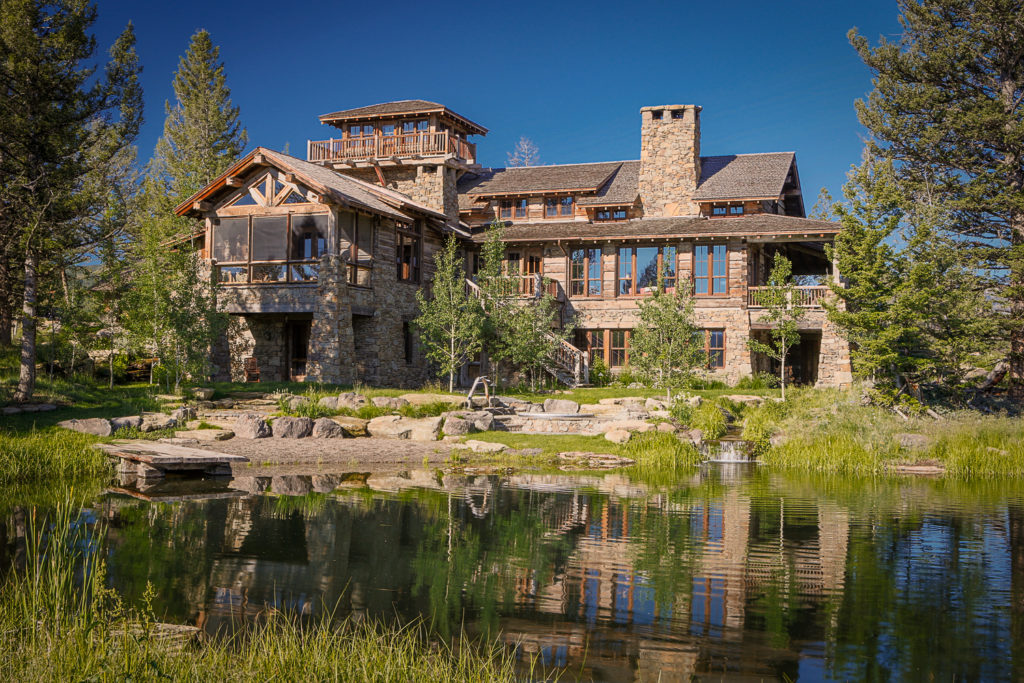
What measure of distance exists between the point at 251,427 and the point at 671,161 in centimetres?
2315

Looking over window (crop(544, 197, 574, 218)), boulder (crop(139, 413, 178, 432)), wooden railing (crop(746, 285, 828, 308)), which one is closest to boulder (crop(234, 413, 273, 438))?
boulder (crop(139, 413, 178, 432))

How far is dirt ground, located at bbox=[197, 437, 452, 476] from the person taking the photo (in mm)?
17441

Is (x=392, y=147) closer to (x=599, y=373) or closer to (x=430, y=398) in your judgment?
(x=599, y=373)

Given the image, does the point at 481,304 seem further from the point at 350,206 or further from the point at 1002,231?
the point at 1002,231

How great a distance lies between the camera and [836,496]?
1484 cm

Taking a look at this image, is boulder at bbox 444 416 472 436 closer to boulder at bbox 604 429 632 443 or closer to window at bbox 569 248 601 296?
boulder at bbox 604 429 632 443

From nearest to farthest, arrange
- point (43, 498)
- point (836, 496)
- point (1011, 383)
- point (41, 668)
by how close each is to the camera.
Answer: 1. point (41, 668)
2. point (43, 498)
3. point (836, 496)
4. point (1011, 383)

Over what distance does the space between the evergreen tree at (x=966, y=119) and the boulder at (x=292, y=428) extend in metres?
20.1

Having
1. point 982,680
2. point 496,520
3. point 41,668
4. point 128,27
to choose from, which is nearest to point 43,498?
point 496,520

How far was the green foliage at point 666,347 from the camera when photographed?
81.0 ft

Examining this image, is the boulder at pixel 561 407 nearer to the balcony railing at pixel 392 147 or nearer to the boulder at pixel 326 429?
the boulder at pixel 326 429

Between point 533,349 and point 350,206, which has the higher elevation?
point 350,206

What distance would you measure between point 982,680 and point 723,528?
5475 millimetres

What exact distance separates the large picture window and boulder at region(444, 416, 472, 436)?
10.1 metres
